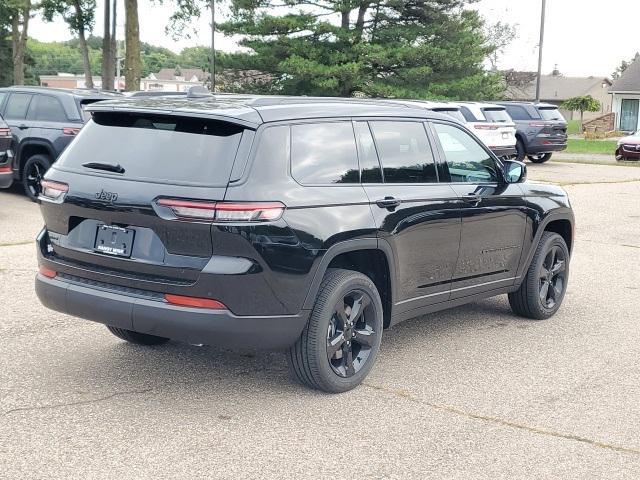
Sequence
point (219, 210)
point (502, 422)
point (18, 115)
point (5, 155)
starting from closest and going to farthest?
1. point (219, 210)
2. point (502, 422)
3. point (5, 155)
4. point (18, 115)

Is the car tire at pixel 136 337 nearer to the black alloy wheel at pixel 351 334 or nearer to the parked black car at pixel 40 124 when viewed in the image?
the black alloy wheel at pixel 351 334

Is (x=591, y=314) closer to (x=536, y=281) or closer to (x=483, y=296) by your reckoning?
(x=536, y=281)

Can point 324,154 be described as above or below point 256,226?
above

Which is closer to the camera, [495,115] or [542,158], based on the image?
[495,115]

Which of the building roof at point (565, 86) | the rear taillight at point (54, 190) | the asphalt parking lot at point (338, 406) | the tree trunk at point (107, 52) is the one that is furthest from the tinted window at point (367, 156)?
the building roof at point (565, 86)

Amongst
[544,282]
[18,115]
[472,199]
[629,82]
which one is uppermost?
[629,82]

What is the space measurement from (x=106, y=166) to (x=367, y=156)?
62.6 inches

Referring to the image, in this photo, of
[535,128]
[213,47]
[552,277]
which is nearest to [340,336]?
[552,277]

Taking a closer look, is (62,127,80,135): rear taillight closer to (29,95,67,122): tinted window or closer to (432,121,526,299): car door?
(29,95,67,122): tinted window

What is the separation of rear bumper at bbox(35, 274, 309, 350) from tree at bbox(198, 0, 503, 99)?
27643 mm

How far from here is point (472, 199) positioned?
632cm

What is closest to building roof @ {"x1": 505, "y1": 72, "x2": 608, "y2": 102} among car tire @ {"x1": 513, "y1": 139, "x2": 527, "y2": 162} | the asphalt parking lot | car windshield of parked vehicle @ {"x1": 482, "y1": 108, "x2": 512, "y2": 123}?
car tire @ {"x1": 513, "y1": 139, "x2": 527, "y2": 162}

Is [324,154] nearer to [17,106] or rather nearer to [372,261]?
[372,261]

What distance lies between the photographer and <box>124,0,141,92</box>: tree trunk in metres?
29.3
